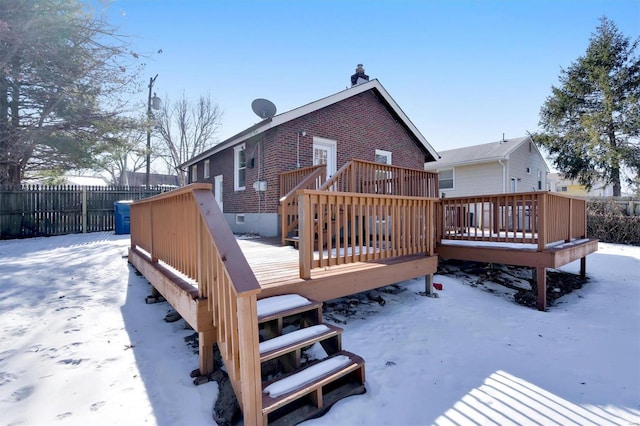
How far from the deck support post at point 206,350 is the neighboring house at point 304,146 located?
6.28 m

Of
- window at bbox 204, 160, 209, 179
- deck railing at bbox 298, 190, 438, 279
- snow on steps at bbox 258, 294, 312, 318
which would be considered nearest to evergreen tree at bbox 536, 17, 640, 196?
deck railing at bbox 298, 190, 438, 279

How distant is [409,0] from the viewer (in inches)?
297

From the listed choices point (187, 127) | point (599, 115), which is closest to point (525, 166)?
point (599, 115)

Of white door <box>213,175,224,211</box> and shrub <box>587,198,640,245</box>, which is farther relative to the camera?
white door <box>213,175,224,211</box>

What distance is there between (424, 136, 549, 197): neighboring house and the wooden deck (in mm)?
12268

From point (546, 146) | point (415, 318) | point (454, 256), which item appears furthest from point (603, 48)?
point (415, 318)

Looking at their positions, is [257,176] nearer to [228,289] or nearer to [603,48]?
[228,289]

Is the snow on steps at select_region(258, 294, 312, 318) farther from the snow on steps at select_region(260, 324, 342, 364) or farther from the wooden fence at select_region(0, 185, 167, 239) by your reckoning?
the wooden fence at select_region(0, 185, 167, 239)

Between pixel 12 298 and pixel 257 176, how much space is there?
636 cm

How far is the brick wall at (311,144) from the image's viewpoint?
891 cm

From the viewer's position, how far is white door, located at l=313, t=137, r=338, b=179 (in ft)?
31.9

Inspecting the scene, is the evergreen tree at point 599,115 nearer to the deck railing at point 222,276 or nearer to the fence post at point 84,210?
the deck railing at point 222,276

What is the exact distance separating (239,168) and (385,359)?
912cm

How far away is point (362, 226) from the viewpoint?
157 inches
